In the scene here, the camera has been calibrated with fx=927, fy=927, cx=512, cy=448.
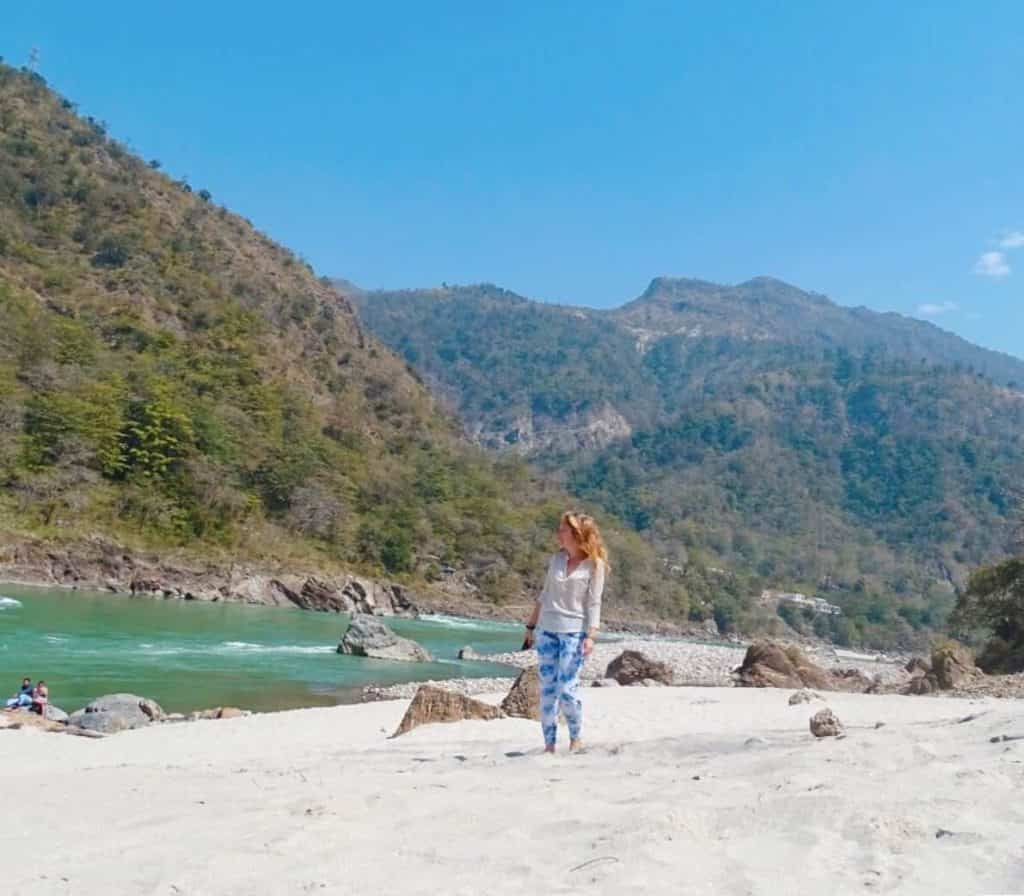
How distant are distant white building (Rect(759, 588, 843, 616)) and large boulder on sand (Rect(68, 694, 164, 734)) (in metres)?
96.7

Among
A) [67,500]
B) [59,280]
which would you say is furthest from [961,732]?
[59,280]

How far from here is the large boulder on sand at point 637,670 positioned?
19672mm

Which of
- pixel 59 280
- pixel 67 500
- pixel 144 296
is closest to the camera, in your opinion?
pixel 67 500

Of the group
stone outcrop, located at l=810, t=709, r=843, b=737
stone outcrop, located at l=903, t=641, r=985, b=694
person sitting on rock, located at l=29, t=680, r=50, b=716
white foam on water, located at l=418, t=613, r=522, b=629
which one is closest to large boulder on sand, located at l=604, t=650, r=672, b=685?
stone outcrop, located at l=903, t=641, r=985, b=694

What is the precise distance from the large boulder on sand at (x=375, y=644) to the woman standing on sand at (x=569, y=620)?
74.6ft

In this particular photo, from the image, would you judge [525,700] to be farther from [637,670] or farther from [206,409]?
[206,409]

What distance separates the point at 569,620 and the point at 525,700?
153 inches

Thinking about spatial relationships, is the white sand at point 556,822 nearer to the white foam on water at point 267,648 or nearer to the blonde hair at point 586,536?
the blonde hair at point 586,536

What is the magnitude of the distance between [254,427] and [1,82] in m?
55.1

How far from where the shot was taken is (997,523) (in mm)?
151750

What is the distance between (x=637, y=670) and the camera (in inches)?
790

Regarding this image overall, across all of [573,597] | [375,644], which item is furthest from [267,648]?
[573,597]

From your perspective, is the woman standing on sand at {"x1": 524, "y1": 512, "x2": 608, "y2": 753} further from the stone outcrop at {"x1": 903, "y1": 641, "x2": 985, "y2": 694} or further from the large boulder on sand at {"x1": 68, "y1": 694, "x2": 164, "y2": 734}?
the stone outcrop at {"x1": 903, "y1": 641, "x2": 985, "y2": 694}

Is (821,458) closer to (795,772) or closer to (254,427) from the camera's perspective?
(254,427)
